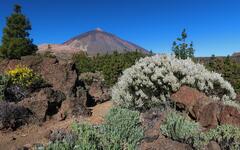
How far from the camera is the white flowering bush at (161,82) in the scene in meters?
10.6

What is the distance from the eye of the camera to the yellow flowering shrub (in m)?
14.2

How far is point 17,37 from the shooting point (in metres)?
34.2

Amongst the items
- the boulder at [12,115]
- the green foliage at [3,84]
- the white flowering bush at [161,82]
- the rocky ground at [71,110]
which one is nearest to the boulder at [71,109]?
the rocky ground at [71,110]

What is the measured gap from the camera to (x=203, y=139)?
6.84 meters

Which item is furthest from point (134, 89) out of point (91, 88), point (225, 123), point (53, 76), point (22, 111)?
point (91, 88)

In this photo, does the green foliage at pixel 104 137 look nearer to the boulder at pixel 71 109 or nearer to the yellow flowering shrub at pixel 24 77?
the boulder at pixel 71 109

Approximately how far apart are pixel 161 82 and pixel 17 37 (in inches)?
1014

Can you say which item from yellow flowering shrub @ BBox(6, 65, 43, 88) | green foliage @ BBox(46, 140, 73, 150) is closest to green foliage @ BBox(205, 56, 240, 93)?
yellow flowering shrub @ BBox(6, 65, 43, 88)

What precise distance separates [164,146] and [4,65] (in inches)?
480

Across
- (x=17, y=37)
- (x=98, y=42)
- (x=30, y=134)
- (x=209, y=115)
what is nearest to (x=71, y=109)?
(x=30, y=134)

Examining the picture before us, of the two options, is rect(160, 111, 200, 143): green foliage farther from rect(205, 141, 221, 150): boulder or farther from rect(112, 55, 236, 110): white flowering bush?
rect(112, 55, 236, 110): white flowering bush

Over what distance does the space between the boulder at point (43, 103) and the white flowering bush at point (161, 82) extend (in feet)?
7.38

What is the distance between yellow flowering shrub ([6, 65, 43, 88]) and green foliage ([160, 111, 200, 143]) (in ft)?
25.8

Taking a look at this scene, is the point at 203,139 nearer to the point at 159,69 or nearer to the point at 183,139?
the point at 183,139
